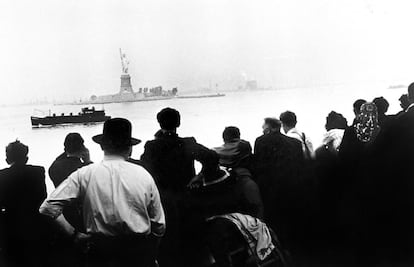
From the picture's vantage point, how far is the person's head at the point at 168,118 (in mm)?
3008

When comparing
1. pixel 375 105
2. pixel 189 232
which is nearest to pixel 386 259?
pixel 375 105

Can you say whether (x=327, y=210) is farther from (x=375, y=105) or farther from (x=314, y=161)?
(x=375, y=105)

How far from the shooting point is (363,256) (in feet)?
11.5

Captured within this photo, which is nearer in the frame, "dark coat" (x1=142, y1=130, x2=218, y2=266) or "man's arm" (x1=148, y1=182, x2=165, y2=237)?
"man's arm" (x1=148, y1=182, x2=165, y2=237)

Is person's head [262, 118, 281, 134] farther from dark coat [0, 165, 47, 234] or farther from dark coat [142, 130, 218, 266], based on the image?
dark coat [0, 165, 47, 234]

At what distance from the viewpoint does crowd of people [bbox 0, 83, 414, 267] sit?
212 centimetres

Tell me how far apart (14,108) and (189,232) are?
2.48m

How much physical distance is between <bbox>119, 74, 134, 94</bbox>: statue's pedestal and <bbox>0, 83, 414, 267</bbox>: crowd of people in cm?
189

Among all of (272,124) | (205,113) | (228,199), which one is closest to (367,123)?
(272,124)

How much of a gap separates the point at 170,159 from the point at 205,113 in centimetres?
511

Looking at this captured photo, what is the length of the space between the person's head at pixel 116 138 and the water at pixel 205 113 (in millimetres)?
2107

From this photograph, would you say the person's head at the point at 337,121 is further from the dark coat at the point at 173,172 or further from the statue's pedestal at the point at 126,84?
the statue's pedestal at the point at 126,84

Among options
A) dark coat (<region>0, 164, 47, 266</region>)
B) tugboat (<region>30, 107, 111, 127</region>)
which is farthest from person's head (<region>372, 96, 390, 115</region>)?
tugboat (<region>30, 107, 111, 127</region>)

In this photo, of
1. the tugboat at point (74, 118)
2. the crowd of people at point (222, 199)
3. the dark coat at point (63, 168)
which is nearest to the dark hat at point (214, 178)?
the crowd of people at point (222, 199)
